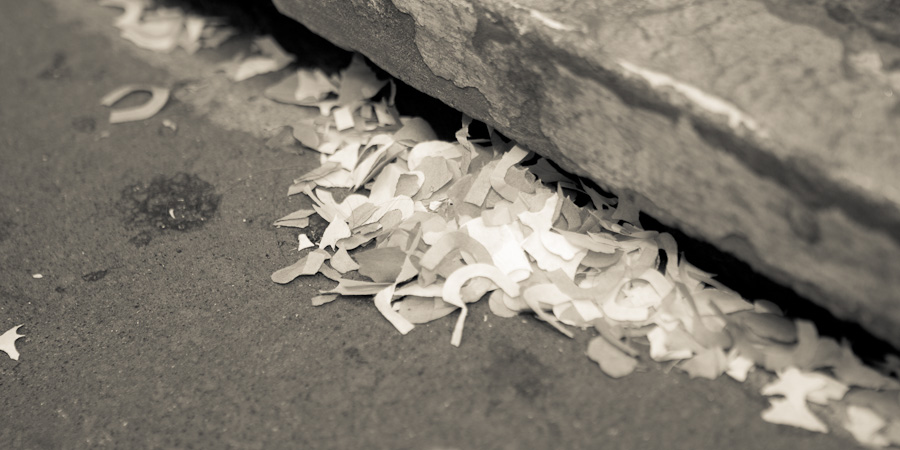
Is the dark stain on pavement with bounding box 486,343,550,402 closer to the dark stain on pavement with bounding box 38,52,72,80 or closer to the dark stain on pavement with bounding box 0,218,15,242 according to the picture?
the dark stain on pavement with bounding box 0,218,15,242

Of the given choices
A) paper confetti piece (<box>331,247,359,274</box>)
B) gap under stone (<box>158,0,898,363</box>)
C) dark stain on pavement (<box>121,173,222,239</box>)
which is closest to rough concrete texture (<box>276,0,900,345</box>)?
gap under stone (<box>158,0,898,363</box>)

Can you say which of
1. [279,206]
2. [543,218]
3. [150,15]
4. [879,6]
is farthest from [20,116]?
[879,6]

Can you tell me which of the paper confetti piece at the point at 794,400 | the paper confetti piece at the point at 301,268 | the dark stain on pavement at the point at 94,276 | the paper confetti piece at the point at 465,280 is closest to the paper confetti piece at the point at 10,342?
the dark stain on pavement at the point at 94,276

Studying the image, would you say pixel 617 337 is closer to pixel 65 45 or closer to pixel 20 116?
pixel 20 116

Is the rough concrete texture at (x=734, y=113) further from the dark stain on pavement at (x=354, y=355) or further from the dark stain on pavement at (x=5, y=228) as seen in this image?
the dark stain on pavement at (x=5, y=228)

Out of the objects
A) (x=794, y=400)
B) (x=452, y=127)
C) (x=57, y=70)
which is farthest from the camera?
(x=57, y=70)

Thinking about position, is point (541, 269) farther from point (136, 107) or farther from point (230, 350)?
point (136, 107)

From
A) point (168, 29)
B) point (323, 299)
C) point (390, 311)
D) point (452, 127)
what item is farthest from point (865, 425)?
point (168, 29)
